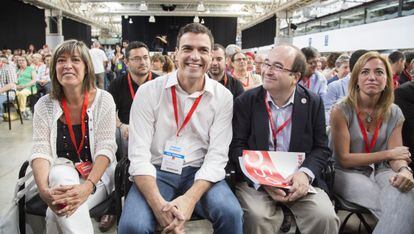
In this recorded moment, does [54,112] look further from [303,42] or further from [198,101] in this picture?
[303,42]

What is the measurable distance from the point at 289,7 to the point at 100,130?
11.4 metres

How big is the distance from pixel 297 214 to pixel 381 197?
54 cm

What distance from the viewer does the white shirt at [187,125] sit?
199 centimetres

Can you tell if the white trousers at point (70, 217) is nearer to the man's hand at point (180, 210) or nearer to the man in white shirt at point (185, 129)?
the man in white shirt at point (185, 129)

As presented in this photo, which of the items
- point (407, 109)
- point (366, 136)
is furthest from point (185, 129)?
point (407, 109)

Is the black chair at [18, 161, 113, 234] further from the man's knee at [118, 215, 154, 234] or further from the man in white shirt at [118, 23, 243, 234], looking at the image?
the man's knee at [118, 215, 154, 234]

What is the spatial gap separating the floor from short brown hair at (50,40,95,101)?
0.75 meters

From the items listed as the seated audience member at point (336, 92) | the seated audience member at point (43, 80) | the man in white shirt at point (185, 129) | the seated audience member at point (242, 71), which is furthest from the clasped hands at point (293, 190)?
the seated audience member at point (43, 80)

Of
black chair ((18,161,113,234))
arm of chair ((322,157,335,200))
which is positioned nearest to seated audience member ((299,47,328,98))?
arm of chair ((322,157,335,200))

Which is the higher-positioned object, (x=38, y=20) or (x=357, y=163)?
(x=38, y=20)

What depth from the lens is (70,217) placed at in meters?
1.71

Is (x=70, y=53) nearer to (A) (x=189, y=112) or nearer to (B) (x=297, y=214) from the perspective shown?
Answer: (A) (x=189, y=112)

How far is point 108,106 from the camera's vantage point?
2.09 m

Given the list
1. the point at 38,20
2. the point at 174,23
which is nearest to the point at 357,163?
the point at 38,20
